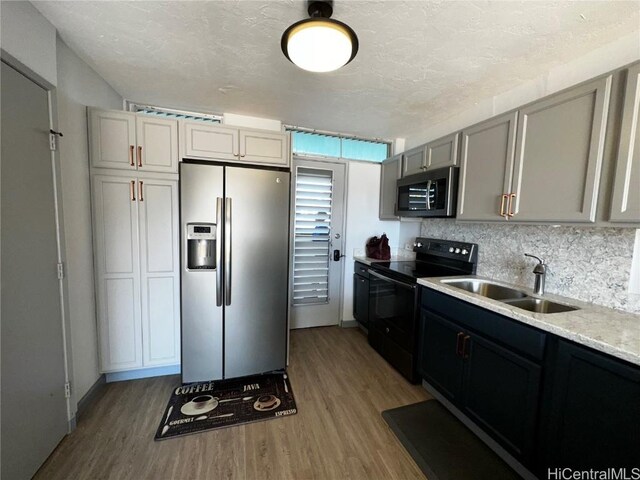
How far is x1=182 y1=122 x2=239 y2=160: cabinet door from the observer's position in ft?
7.04

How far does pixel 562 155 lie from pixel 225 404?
2852mm

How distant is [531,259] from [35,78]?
341 centimetres

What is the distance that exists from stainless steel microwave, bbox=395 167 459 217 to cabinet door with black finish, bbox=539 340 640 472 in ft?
4.31

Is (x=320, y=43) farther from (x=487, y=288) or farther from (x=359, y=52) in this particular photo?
(x=487, y=288)

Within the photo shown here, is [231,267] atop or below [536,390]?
atop

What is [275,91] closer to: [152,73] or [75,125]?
[152,73]

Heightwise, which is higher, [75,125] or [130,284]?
[75,125]

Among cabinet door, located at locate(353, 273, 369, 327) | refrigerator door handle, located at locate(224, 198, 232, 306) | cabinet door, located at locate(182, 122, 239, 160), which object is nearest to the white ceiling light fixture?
cabinet door, located at locate(182, 122, 239, 160)

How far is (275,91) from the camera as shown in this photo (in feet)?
7.42

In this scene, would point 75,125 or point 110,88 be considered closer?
point 75,125

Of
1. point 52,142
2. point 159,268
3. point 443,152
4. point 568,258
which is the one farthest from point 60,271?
point 568,258

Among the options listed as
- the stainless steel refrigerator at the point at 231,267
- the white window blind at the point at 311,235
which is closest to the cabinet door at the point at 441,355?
the stainless steel refrigerator at the point at 231,267

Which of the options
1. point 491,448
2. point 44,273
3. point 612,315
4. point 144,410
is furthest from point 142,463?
point 612,315

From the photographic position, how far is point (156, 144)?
6.86 ft
